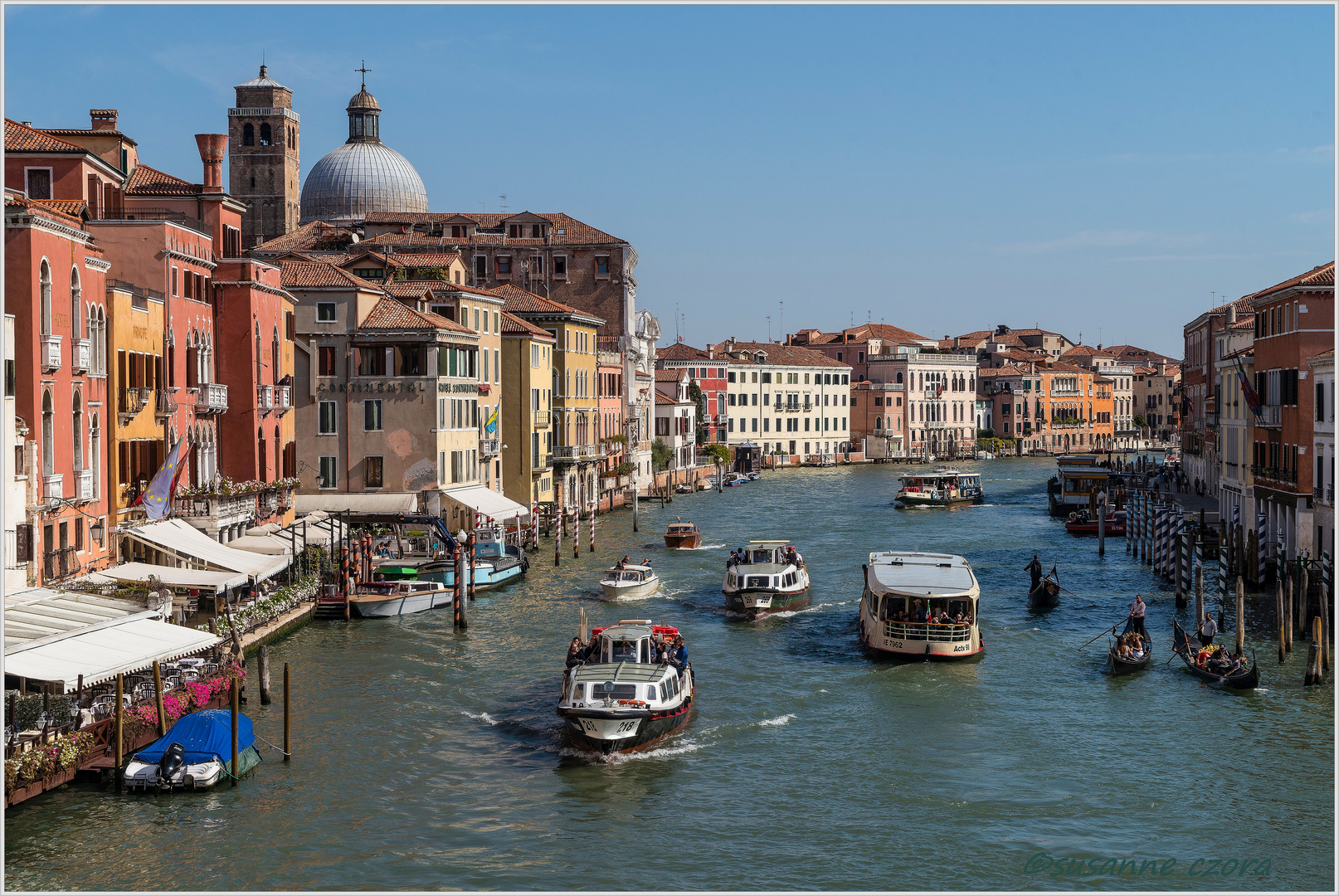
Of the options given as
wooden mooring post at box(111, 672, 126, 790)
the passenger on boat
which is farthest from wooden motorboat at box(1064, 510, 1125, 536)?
wooden mooring post at box(111, 672, 126, 790)

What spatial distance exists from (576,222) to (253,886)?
57859mm

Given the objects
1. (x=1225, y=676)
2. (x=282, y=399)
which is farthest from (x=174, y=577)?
(x=1225, y=676)

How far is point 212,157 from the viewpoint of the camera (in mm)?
35250

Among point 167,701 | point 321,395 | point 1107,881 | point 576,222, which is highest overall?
point 576,222

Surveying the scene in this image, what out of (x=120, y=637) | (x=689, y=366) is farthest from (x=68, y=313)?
(x=689, y=366)

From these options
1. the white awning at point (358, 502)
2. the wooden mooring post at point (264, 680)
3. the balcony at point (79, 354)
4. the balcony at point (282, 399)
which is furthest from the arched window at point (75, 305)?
the white awning at point (358, 502)

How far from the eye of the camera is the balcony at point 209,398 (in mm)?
33469

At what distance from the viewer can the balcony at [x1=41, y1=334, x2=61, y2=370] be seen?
2466cm

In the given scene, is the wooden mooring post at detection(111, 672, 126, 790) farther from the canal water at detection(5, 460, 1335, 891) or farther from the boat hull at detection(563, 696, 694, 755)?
the boat hull at detection(563, 696, 694, 755)

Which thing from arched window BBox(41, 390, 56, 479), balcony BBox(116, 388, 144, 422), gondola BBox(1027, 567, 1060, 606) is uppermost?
balcony BBox(116, 388, 144, 422)

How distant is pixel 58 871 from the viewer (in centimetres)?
1655

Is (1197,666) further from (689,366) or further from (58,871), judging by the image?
(689,366)

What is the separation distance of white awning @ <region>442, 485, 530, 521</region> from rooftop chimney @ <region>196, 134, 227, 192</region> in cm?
1192

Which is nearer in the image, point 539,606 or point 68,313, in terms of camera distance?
point 68,313
